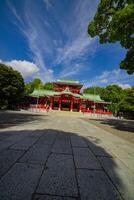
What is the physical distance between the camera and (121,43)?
11891 mm

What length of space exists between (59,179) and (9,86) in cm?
3040

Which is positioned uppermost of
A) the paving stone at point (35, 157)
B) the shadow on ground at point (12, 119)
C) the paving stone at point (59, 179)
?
the shadow on ground at point (12, 119)

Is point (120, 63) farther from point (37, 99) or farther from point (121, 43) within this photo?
point (37, 99)

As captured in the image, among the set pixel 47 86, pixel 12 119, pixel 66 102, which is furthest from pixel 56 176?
pixel 47 86

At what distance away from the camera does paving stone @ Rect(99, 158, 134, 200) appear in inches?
114

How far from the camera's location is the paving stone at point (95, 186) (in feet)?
8.67

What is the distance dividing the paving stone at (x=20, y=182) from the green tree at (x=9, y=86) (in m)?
29.4

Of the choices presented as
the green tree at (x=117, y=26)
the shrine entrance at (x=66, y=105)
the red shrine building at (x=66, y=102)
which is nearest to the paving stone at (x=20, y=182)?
the green tree at (x=117, y=26)

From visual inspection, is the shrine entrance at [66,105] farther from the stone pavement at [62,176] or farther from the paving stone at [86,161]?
the stone pavement at [62,176]

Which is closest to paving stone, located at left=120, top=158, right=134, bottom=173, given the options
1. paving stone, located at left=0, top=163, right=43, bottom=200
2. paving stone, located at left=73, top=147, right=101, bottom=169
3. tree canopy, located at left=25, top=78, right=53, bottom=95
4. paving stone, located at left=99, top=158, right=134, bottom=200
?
paving stone, located at left=99, top=158, right=134, bottom=200

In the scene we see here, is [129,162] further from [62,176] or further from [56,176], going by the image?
[56,176]

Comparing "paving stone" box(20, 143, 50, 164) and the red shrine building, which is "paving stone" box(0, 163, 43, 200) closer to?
"paving stone" box(20, 143, 50, 164)

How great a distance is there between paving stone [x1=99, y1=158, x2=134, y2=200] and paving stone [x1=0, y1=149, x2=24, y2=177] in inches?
87.1

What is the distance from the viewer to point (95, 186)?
2.96m
